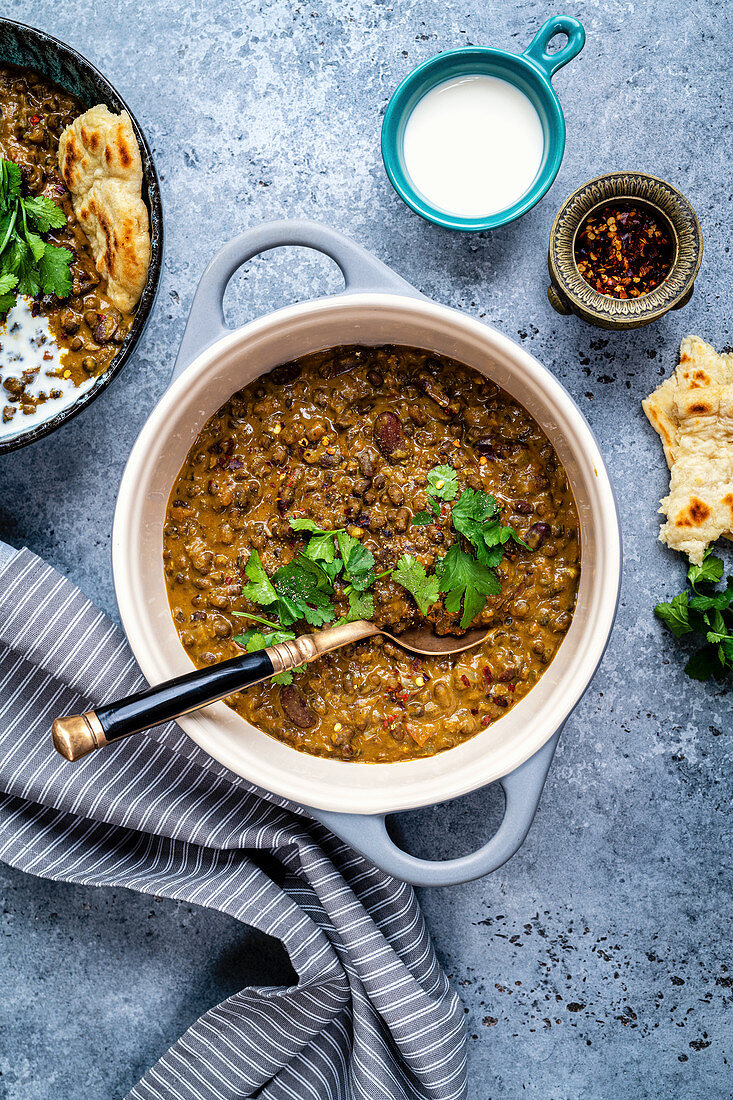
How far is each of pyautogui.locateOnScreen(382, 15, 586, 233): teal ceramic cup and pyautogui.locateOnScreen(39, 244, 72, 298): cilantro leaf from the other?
3.69 feet

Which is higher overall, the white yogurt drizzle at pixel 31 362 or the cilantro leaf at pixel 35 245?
the cilantro leaf at pixel 35 245

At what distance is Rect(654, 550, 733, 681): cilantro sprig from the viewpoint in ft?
8.89

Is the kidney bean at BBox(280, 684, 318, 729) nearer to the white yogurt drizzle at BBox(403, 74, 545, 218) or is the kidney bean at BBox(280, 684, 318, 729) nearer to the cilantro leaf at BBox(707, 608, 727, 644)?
the cilantro leaf at BBox(707, 608, 727, 644)

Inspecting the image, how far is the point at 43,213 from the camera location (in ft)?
8.79

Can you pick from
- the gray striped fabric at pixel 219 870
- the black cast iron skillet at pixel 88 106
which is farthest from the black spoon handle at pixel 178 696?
the black cast iron skillet at pixel 88 106

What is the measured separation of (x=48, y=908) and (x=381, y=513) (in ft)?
6.62

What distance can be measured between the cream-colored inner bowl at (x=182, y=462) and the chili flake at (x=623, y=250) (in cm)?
55

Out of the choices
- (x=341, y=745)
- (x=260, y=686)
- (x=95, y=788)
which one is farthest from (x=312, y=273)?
(x=95, y=788)

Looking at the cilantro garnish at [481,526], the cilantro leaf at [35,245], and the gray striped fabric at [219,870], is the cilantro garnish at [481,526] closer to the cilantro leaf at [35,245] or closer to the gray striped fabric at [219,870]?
the gray striped fabric at [219,870]

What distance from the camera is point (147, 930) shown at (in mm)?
3055

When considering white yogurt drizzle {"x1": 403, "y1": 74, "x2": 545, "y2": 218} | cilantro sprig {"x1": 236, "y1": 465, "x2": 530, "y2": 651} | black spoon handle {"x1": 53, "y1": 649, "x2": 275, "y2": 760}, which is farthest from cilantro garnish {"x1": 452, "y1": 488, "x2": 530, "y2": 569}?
white yogurt drizzle {"x1": 403, "y1": 74, "x2": 545, "y2": 218}

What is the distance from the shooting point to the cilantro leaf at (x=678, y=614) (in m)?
2.76

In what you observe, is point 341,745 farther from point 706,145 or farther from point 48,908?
point 706,145

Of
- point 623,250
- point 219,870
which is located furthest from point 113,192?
point 219,870
